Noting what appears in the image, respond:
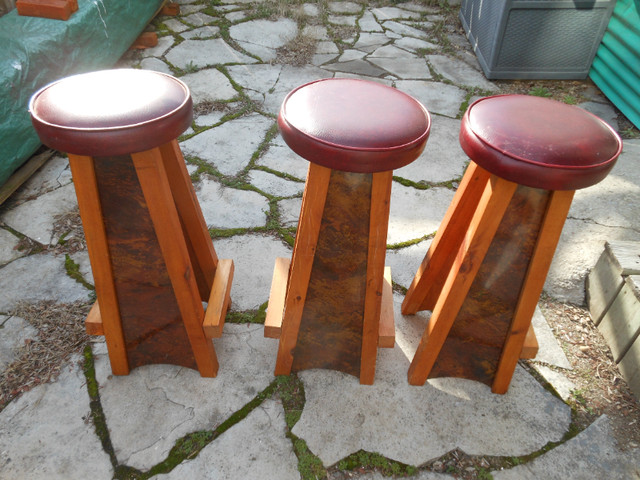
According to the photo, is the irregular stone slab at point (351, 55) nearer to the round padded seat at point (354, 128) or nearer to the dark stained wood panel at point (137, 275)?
the round padded seat at point (354, 128)

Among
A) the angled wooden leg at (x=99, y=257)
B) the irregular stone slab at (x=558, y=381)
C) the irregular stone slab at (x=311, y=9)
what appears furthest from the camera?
the irregular stone slab at (x=311, y=9)

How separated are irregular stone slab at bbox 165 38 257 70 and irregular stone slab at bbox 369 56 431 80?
1.28 meters

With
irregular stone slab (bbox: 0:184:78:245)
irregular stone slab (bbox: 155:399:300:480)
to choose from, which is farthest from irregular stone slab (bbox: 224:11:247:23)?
irregular stone slab (bbox: 155:399:300:480)

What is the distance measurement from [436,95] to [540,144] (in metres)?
3.05

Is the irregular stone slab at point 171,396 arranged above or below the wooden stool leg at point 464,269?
below

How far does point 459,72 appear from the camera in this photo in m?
4.72

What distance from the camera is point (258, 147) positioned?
356 cm

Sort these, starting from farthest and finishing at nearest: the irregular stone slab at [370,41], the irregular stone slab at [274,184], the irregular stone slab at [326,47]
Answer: the irregular stone slab at [370,41] → the irregular stone slab at [326,47] → the irregular stone slab at [274,184]

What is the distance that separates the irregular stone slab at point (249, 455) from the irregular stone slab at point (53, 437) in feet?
0.99

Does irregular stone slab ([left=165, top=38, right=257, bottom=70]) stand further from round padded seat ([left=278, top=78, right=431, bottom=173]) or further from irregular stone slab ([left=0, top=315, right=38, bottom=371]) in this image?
round padded seat ([left=278, top=78, right=431, bottom=173])

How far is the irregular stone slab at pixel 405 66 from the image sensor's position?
15.2 ft

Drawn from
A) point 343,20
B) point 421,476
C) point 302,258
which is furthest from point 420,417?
point 343,20

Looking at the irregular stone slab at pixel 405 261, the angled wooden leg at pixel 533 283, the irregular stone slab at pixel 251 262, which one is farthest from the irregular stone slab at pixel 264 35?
the angled wooden leg at pixel 533 283

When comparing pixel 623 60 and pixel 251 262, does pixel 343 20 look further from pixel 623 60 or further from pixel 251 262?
pixel 251 262
